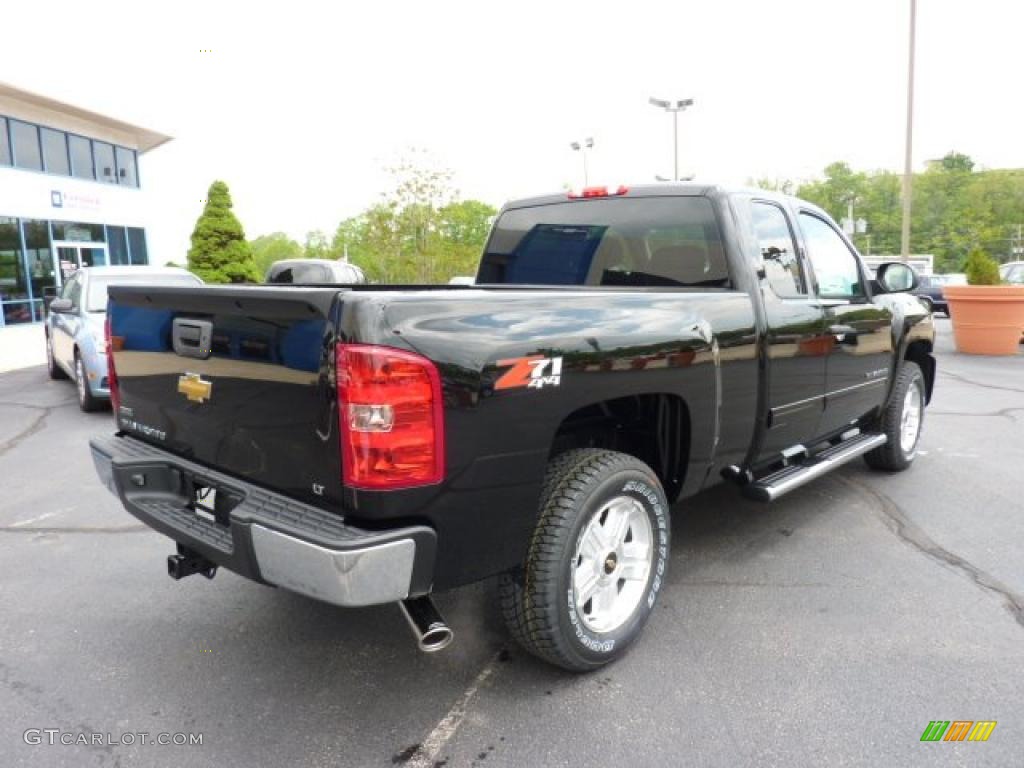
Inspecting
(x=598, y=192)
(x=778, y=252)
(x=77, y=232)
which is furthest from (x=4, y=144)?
(x=778, y=252)

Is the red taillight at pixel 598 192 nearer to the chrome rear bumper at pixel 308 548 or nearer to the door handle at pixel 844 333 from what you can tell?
the door handle at pixel 844 333

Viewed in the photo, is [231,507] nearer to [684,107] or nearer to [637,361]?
[637,361]

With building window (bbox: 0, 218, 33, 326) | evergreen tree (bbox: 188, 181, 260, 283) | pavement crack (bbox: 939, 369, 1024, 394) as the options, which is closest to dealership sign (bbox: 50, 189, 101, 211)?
building window (bbox: 0, 218, 33, 326)

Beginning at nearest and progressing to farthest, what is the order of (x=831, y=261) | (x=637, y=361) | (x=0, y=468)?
1. (x=637, y=361)
2. (x=831, y=261)
3. (x=0, y=468)

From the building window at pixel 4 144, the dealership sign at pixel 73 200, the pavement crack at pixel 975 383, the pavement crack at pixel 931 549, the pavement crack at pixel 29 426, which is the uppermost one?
the building window at pixel 4 144

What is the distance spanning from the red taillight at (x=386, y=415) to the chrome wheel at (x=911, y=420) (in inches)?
177

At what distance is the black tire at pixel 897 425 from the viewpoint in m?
5.39

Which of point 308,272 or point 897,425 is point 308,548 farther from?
point 308,272

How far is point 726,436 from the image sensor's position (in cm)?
354

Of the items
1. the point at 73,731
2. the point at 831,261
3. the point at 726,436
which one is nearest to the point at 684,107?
the point at 831,261

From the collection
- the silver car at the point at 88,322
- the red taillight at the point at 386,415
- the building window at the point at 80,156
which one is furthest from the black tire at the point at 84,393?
the building window at the point at 80,156

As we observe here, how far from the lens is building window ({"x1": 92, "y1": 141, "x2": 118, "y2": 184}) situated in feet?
87.3

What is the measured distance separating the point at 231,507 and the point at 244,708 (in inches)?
30.1

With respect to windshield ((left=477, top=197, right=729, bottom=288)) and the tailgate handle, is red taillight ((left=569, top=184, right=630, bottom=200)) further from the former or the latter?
the tailgate handle
